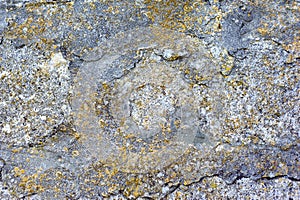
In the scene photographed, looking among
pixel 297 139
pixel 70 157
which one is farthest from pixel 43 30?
pixel 297 139

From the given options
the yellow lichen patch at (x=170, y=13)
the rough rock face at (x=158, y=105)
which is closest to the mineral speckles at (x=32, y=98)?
the rough rock face at (x=158, y=105)

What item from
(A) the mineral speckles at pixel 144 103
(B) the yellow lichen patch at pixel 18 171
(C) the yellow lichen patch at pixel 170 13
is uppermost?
(C) the yellow lichen patch at pixel 170 13

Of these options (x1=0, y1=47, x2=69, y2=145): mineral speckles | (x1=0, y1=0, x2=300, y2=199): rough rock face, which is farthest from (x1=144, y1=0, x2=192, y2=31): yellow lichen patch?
(x1=0, y1=47, x2=69, y2=145): mineral speckles

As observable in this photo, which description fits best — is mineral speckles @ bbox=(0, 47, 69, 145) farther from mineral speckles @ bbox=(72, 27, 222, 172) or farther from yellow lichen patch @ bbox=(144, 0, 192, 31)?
yellow lichen patch @ bbox=(144, 0, 192, 31)

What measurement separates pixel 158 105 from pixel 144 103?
54 millimetres

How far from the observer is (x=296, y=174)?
1.36 metres

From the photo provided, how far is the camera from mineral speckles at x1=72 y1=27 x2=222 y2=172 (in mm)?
1388

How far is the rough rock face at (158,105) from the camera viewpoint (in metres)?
1.38

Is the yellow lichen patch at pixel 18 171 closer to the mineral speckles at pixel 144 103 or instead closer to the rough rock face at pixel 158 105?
the rough rock face at pixel 158 105

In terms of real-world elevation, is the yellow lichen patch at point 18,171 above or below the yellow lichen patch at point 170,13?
below

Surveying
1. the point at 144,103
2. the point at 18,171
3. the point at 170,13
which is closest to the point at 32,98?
the point at 18,171

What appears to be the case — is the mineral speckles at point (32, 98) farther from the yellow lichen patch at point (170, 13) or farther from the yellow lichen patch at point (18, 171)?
the yellow lichen patch at point (170, 13)

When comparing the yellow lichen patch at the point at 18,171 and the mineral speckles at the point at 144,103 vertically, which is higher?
the mineral speckles at the point at 144,103

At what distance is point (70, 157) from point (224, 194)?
23.6 inches
